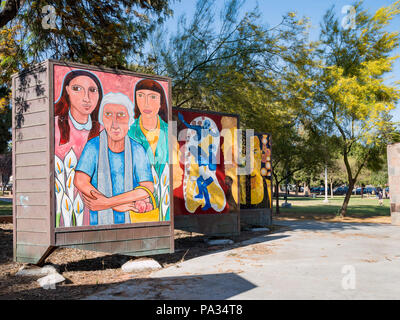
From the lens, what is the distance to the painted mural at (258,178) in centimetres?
1723

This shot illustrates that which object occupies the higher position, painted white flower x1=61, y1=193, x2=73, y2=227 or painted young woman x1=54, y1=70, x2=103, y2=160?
painted young woman x1=54, y1=70, x2=103, y2=160

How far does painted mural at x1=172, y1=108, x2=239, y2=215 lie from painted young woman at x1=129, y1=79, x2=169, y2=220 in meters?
2.12

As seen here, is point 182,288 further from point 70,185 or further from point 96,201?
point 70,185

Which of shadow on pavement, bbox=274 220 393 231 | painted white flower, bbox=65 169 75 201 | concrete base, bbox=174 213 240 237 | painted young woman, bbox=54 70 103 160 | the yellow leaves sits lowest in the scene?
shadow on pavement, bbox=274 220 393 231

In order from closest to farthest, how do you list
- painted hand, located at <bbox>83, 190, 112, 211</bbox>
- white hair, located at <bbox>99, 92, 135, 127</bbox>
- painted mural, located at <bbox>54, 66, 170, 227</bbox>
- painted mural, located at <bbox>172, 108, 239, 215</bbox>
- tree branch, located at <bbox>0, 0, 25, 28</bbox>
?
painted mural, located at <bbox>54, 66, 170, 227</bbox> < painted hand, located at <bbox>83, 190, 112, 211</bbox> < white hair, located at <bbox>99, 92, 135, 127</bbox> < tree branch, located at <bbox>0, 0, 25, 28</bbox> < painted mural, located at <bbox>172, 108, 239, 215</bbox>

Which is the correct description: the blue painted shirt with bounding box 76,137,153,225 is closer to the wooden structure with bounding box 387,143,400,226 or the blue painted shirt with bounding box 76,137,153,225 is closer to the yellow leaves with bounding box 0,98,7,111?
the yellow leaves with bounding box 0,98,7,111

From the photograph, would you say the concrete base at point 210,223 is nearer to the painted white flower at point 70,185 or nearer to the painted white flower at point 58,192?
the painted white flower at point 70,185

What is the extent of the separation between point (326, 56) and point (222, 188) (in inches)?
571

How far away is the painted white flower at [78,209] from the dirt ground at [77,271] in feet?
3.57

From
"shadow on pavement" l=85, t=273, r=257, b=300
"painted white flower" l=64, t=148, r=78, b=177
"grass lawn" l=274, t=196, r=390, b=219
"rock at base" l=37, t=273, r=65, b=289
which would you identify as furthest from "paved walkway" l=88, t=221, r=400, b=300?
"grass lawn" l=274, t=196, r=390, b=219

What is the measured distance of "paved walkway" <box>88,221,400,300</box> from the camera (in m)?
6.49

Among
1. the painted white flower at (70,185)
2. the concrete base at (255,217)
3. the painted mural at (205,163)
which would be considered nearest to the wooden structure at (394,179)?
the concrete base at (255,217)

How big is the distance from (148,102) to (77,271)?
392 cm
